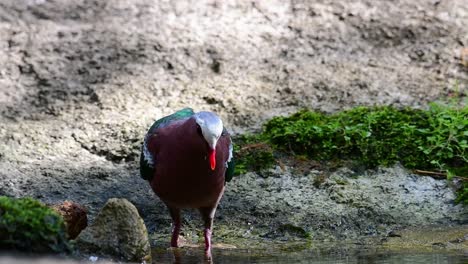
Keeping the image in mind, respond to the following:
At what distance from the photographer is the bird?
5398 mm

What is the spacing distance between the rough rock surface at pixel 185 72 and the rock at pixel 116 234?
1.48m

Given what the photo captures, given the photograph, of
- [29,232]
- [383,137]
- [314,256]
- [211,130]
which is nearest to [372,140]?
[383,137]

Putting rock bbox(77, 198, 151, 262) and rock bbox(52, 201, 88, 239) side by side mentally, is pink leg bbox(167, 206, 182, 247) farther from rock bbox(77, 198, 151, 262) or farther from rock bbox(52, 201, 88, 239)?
rock bbox(77, 198, 151, 262)

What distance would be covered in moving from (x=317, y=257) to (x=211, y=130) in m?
1.05

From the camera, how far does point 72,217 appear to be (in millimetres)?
5344

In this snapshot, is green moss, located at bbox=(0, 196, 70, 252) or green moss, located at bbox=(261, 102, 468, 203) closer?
green moss, located at bbox=(0, 196, 70, 252)

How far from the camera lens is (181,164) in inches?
218

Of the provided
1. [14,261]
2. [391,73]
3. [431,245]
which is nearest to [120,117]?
[391,73]

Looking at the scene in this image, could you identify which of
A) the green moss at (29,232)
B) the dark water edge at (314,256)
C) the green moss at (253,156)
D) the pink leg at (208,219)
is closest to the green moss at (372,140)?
the green moss at (253,156)

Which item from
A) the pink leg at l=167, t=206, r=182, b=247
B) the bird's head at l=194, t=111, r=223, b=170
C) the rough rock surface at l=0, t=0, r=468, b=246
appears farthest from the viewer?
the rough rock surface at l=0, t=0, r=468, b=246

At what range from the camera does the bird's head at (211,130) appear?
17.3 ft

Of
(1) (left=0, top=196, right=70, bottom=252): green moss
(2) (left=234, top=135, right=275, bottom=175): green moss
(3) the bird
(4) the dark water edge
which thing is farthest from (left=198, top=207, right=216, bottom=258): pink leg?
(1) (left=0, top=196, right=70, bottom=252): green moss

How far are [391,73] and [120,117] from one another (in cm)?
285

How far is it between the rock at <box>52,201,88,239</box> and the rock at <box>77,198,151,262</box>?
0.37 metres
